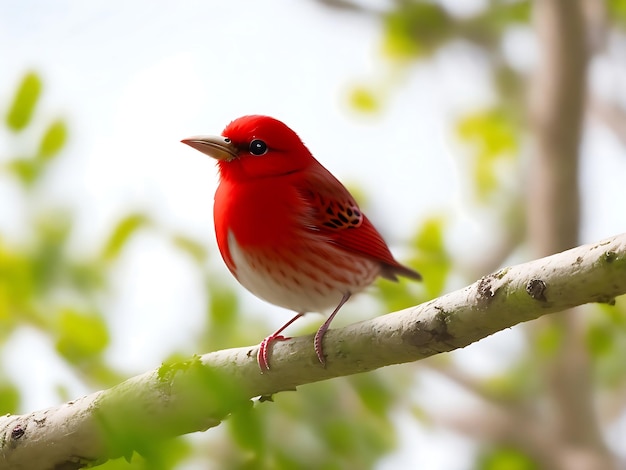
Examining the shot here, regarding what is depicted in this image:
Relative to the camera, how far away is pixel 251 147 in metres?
2.38

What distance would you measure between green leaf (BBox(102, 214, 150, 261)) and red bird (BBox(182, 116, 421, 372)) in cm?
54

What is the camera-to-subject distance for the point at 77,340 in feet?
7.38

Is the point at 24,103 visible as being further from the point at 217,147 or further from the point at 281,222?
the point at 281,222

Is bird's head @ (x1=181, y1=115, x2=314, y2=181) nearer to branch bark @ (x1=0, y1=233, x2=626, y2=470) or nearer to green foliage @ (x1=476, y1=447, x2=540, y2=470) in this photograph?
branch bark @ (x1=0, y1=233, x2=626, y2=470)

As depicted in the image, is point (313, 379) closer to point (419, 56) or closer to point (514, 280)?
point (514, 280)

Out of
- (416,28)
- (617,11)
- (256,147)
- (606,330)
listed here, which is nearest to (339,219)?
(256,147)

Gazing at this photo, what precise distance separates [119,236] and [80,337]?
0.65m

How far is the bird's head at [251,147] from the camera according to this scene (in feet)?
7.73

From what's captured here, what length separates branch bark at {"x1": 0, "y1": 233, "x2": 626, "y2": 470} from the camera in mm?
1043

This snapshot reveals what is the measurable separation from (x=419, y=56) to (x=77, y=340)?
9.50 ft

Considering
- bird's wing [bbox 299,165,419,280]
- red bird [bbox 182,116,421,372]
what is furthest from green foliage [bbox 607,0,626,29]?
red bird [bbox 182,116,421,372]

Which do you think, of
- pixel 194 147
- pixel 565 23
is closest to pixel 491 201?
pixel 565 23

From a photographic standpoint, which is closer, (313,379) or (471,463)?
(313,379)

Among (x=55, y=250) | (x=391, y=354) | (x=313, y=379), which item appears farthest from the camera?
(x=55, y=250)
